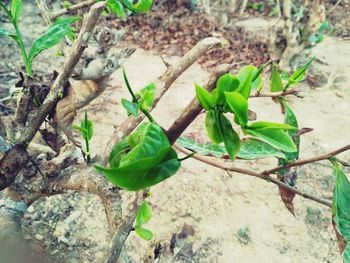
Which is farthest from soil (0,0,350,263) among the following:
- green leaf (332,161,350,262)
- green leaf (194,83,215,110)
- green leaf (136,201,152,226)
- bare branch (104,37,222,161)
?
green leaf (194,83,215,110)

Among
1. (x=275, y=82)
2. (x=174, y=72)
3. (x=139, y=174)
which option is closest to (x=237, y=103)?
(x=139, y=174)

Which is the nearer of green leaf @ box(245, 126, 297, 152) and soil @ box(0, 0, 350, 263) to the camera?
green leaf @ box(245, 126, 297, 152)

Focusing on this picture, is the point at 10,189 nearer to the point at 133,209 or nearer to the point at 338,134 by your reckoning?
the point at 133,209

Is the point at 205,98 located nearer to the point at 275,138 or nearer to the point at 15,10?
the point at 275,138

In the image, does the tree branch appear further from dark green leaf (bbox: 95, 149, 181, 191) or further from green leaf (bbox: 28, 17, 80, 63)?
green leaf (bbox: 28, 17, 80, 63)

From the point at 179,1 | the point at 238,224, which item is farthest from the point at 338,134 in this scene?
the point at 179,1

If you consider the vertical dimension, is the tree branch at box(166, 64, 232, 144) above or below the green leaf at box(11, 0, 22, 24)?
below

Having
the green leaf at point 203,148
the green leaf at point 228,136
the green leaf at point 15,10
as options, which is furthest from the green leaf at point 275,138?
the green leaf at point 15,10

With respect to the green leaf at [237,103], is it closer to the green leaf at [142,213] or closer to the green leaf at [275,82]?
the green leaf at [275,82]
